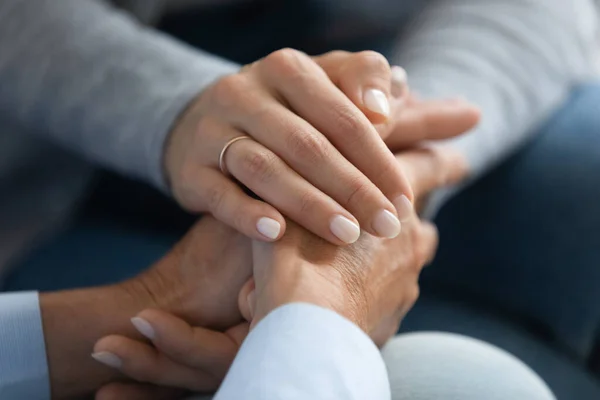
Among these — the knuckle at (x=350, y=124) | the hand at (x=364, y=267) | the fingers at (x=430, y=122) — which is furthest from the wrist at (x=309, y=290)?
the fingers at (x=430, y=122)

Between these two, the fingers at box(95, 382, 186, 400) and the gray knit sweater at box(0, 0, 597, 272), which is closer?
the fingers at box(95, 382, 186, 400)

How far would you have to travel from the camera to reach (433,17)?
3.22 ft

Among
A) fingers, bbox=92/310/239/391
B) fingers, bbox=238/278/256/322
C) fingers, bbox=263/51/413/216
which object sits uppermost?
fingers, bbox=263/51/413/216

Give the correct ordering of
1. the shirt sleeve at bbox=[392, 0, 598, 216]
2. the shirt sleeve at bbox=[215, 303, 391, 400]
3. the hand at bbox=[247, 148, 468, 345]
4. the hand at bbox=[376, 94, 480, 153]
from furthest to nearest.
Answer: the shirt sleeve at bbox=[392, 0, 598, 216] → the hand at bbox=[376, 94, 480, 153] → the hand at bbox=[247, 148, 468, 345] → the shirt sleeve at bbox=[215, 303, 391, 400]

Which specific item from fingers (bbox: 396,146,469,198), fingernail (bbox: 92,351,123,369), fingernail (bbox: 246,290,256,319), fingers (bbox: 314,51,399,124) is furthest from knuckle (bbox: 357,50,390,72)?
fingernail (bbox: 92,351,123,369)

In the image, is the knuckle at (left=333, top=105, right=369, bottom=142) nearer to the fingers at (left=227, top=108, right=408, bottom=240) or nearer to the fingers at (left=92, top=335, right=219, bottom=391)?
the fingers at (left=227, top=108, right=408, bottom=240)

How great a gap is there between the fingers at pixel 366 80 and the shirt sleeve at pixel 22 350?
31 cm

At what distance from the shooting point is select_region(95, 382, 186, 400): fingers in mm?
608

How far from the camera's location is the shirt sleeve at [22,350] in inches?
23.0

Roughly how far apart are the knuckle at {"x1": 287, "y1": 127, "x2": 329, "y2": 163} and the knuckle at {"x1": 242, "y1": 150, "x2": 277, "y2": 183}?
0.02 meters

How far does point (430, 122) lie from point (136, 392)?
0.37m

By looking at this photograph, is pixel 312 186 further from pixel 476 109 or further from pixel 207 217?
pixel 476 109

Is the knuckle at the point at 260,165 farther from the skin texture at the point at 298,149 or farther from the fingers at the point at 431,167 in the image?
the fingers at the point at 431,167

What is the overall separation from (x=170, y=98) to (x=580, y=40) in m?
0.55
